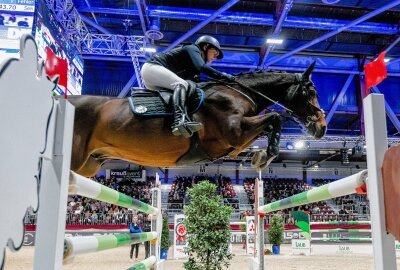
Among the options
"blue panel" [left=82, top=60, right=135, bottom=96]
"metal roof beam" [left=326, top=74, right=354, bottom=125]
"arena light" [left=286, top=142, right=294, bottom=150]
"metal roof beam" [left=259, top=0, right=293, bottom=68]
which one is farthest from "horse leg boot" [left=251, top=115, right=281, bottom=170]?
"metal roof beam" [left=326, top=74, right=354, bottom=125]

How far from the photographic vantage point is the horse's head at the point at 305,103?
2957 millimetres

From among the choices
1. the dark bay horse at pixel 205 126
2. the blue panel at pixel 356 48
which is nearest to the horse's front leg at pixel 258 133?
the dark bay horse at pixel 205 126

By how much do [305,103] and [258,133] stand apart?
0.53 meters

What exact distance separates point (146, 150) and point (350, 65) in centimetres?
1390

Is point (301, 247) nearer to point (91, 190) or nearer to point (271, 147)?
point (271, 147)

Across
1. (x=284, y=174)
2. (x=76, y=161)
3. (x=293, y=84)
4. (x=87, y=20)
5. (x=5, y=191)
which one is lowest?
(x=5, y=191)

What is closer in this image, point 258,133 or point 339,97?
point 258,133

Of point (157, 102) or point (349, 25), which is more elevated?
point (349, 25)

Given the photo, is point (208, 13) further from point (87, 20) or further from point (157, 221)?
point (157, 221)

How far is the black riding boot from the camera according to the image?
2.46 meters

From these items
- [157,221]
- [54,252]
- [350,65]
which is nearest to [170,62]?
[157,221]

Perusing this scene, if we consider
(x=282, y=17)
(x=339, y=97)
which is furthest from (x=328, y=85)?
(x=282, y=17)

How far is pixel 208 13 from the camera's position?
1156cm

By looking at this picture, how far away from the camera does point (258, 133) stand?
2.75 m
